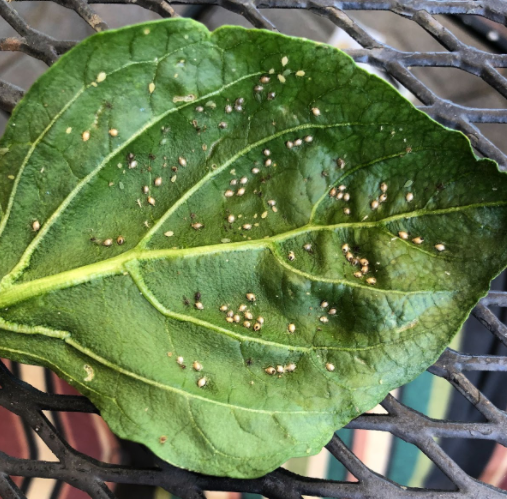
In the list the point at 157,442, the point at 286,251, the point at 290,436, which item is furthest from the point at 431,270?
the point at 157,442

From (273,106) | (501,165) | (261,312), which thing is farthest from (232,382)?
(501,165)

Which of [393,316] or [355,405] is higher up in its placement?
[393,316]

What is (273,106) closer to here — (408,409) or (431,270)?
(431,270)

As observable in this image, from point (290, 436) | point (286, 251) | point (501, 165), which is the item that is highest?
point (501, 165)

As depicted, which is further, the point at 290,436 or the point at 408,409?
the point at 408,409

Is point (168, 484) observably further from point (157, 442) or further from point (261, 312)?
point (261, 312)

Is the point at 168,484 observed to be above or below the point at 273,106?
below
